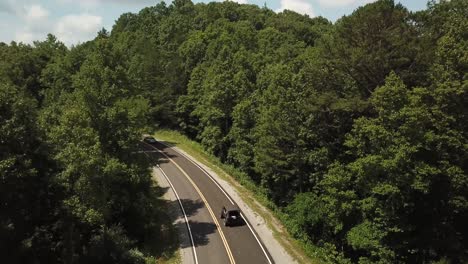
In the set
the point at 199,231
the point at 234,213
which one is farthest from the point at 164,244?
the point at 234,213

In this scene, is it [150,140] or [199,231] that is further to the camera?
[150,140]

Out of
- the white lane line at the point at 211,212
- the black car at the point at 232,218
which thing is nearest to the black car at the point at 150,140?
the white lane line at the point at 211,212

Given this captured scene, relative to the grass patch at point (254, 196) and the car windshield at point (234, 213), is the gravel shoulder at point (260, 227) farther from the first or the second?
the car windshield at point (234, 213)

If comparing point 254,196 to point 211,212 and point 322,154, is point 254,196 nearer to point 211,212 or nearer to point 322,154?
point 211,212

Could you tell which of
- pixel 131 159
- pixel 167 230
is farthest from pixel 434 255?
pixel 131 159

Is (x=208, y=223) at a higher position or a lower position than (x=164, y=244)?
higher

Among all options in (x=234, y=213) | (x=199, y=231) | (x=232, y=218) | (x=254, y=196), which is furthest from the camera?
(x=254, y=196)

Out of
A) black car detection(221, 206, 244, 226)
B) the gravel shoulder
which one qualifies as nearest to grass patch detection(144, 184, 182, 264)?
the gravel shoulder

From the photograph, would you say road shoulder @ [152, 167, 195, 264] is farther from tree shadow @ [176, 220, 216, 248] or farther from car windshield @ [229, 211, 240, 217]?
car windshield @ [229, 211, 240, 217]

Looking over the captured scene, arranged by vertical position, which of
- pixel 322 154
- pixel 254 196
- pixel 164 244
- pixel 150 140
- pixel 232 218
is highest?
pixel 322 154
